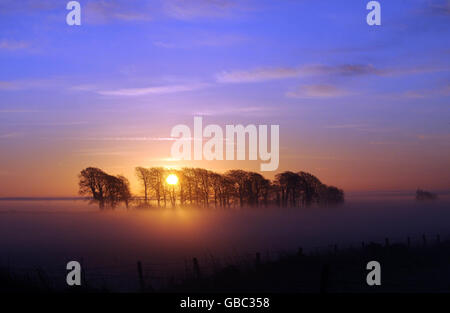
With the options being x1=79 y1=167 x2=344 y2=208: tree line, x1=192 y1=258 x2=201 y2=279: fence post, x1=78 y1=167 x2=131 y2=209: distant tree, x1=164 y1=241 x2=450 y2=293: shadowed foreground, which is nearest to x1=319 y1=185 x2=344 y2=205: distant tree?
x1=79 y1=167 x2=344 y2=208: tree line

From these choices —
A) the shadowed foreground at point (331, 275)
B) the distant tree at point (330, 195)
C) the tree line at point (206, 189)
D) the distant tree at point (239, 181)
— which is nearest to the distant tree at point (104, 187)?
the tree line at point (206, 189)

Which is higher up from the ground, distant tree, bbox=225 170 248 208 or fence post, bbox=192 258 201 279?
distant tree, bbox=225 170 248 208

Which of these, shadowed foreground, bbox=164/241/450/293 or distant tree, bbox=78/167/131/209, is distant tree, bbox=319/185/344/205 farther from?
shadowed foreground, bbox=164/241/450/293

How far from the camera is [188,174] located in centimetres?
8588

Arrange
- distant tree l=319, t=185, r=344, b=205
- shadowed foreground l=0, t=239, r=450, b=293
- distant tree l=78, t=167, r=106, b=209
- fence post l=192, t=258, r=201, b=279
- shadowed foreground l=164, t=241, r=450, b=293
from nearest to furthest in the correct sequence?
shadowed foreground l=0, t=239, r=450, b=293 < shadowed foreground l=164, t=241, r=450, b=293 < fence post l=192, t=258, r=201, b=279 < distant tree l=78, t=167, r=106, b=209 < distant tree l=319, t=185, r=344, b=205

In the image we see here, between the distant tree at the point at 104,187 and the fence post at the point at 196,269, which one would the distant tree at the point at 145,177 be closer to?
the distant tree at the point at 104,187

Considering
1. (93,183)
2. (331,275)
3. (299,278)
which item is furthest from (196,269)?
(93,183)

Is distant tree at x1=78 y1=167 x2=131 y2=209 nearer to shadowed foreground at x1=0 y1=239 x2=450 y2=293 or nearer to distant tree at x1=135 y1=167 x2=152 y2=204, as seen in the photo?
distant tree at x1=135 y1=167 x2=152 y2=204

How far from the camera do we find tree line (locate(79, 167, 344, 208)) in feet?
261

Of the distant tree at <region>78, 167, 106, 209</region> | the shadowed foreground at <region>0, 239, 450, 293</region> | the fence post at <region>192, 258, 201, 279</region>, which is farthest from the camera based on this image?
the distant tree at <region>78, 167, 106, 209</region>

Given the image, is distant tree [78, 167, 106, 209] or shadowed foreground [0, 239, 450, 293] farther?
distant tree [78, 167, 106, 209]

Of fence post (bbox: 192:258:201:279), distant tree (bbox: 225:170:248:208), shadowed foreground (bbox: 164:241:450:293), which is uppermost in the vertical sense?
distant tree (bbox: 225:170:248:208)

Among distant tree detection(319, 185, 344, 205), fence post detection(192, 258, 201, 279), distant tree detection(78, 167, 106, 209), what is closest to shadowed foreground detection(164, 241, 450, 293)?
fence post detection(192, 258, 201, 279)

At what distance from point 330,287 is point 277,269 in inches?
155
